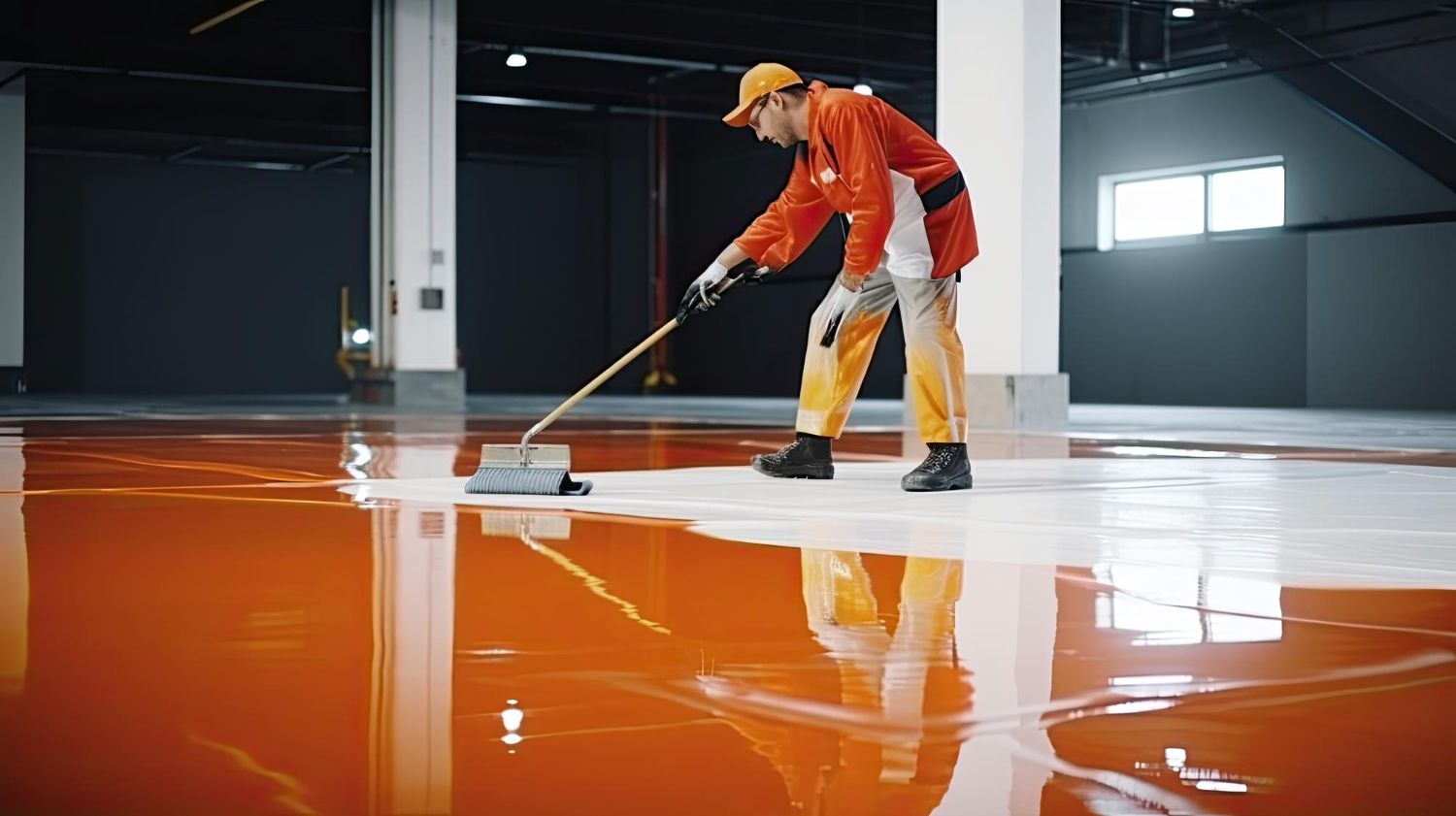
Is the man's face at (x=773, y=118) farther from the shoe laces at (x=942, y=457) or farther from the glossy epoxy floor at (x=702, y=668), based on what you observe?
the glossy epoxy floor at (x=702, y=668)

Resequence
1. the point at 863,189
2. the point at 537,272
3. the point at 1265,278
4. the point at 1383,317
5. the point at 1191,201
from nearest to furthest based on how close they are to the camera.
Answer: the point at 863,189 → the point at 1383,317 → the point at 1265,278 → the point at 1191,201 → the point at 537,272

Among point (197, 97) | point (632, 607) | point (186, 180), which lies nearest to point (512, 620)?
point (632, 607)

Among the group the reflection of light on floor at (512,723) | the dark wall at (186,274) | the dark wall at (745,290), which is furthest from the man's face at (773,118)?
the dark wall at (186,274)

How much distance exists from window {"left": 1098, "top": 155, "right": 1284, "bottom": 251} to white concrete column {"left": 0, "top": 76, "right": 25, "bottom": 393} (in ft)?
44.0

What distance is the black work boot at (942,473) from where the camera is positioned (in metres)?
4.23

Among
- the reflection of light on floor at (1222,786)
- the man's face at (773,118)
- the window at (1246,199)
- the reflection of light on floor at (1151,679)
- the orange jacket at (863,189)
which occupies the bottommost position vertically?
the reflection of light on floor at (1222,786)

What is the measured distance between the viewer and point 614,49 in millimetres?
16344

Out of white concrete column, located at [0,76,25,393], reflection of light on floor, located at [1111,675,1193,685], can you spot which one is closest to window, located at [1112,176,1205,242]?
white concrete column, located at [0,76,25,393]

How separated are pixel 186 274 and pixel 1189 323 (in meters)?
15.1

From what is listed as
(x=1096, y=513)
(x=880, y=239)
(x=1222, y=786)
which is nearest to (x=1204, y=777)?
(x=1222, y=786)

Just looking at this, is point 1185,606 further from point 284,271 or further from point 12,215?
point 284,271

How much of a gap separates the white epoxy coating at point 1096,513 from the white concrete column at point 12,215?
651 inches

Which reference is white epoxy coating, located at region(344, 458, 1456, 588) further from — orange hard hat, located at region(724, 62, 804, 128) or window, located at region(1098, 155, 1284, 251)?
window, located at region(1098, 155, 1284, 251)

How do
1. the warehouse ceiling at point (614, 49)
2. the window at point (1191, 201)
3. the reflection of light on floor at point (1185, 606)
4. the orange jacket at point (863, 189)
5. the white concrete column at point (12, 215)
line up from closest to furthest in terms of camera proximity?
the reflection of light on floor at point (1185, 606)
the orange jacket at point (863, 189)
the warehouse ceiling at point (614, 49)
the window at point (1191, 201)
the white concrete column at point (12, 215)
